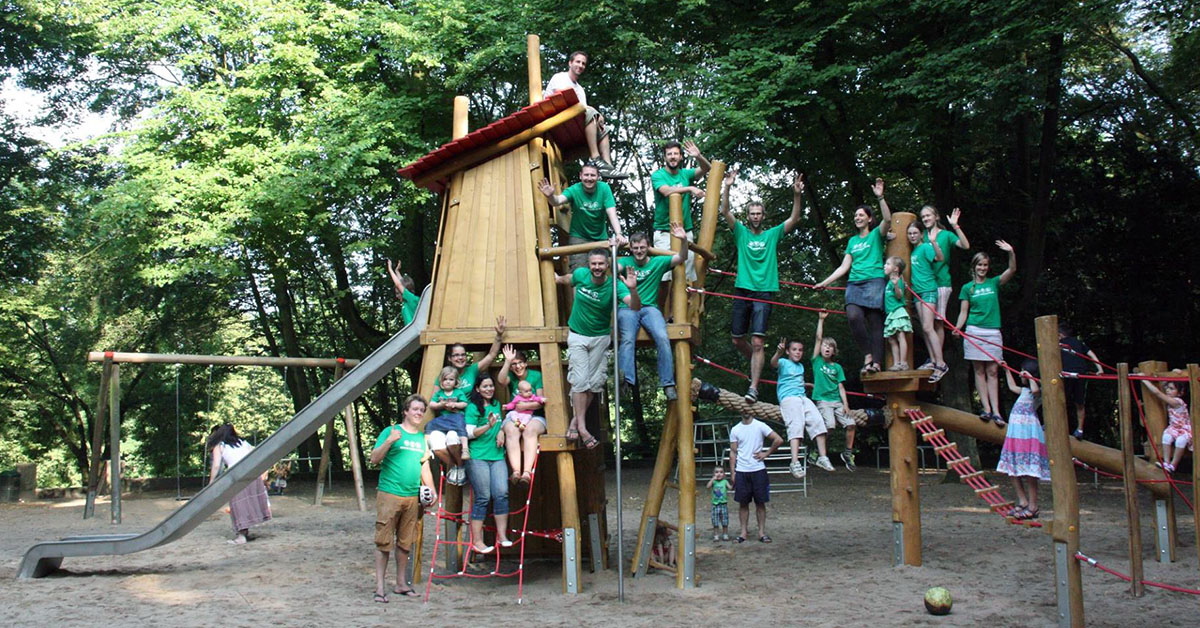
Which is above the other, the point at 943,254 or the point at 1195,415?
the point at 943,254

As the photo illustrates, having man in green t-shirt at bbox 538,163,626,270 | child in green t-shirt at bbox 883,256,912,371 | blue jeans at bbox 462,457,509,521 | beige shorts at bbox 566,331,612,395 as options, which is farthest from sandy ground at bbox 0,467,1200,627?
man in green t-shirt at bbox 538,163,626,270

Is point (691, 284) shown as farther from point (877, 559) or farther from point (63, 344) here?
point (63, 344)

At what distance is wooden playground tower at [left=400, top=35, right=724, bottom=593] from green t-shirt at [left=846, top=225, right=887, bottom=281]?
60.8 inches

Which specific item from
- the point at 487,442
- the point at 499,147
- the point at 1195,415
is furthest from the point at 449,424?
the point at 1195,415

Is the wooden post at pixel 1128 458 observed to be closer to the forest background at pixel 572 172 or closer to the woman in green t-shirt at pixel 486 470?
the woman in green t-shirt at pixel 486 470

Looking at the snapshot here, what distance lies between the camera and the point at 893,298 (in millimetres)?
9984

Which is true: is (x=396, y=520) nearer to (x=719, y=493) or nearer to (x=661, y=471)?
(x=661, y=471)

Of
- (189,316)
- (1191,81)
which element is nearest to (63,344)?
(189,316)

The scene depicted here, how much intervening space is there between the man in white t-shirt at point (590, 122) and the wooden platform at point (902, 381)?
338 cm

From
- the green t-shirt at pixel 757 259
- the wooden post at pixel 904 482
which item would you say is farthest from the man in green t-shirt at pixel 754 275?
the wooden post at pixel 904 482

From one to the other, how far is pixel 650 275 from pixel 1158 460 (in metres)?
5.47

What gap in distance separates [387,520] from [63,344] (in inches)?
840

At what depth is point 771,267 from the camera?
A: 1007 cm

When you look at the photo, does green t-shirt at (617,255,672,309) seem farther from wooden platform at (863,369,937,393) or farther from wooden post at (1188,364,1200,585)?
wooden post at (1188,364,1200,585)
